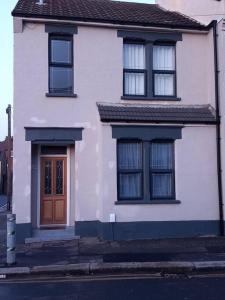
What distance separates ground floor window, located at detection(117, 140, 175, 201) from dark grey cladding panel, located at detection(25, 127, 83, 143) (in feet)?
4.77

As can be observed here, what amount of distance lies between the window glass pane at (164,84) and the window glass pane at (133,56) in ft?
2.34

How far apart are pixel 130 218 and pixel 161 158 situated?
225cm

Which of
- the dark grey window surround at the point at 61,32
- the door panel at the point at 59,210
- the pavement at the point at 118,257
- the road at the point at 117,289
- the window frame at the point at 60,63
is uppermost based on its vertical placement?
the dark grey window surround at the point at 61,32

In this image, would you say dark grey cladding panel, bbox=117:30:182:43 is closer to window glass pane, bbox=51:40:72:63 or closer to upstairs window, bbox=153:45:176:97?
upstairs window, bbox=153:45:176:97

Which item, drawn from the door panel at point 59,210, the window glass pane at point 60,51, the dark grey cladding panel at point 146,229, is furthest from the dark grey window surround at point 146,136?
the window glass pane at point 60,51

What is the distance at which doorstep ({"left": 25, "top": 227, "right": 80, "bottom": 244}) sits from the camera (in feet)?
43.4

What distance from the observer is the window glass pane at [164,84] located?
14.9 metres

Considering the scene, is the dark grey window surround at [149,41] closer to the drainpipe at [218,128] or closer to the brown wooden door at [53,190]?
the drainpipe at [218,128]

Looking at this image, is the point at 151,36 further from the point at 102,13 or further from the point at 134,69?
the point at 102,13

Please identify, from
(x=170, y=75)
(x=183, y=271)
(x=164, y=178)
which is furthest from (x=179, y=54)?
(x=183, y=271)

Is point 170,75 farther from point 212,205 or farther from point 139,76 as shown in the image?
point 212,205

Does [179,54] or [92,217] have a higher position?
[179,54]

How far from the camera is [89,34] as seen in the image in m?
14.3

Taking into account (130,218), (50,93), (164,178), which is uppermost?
(50,93)
